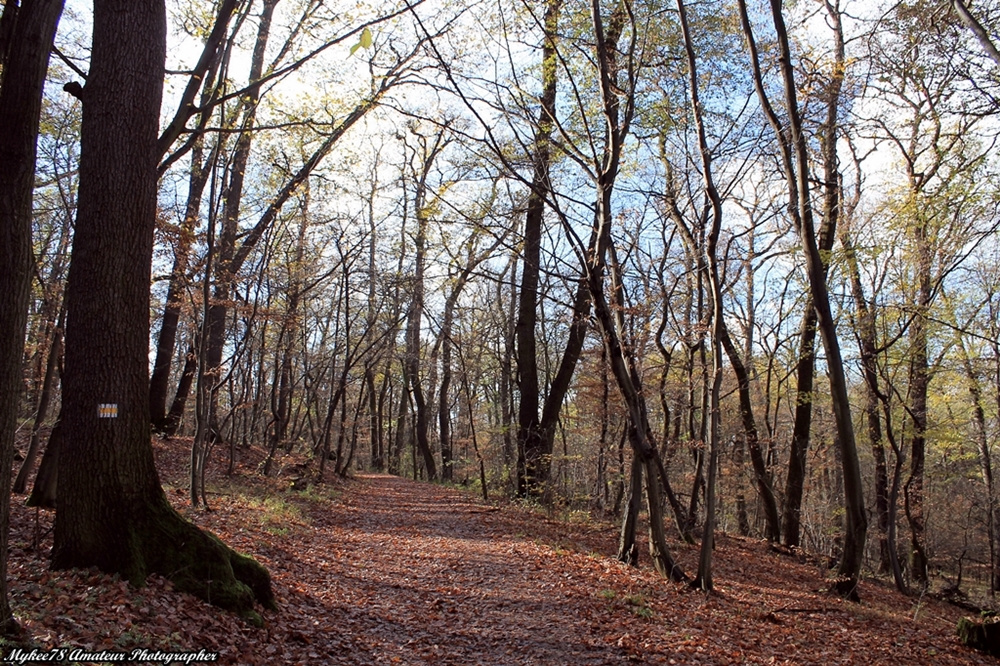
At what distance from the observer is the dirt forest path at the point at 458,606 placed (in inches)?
164

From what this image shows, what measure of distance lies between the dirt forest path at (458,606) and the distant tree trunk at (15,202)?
94 centimetres

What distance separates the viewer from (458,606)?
256 inches

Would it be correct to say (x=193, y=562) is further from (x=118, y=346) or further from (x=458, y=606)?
(x=458, y=606)

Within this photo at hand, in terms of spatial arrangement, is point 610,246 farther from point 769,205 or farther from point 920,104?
point 920,104

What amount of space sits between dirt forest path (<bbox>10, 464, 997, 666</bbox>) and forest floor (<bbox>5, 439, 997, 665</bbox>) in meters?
0.02

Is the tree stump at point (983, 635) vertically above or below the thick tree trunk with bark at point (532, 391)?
below

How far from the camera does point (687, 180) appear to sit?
986 centimetres

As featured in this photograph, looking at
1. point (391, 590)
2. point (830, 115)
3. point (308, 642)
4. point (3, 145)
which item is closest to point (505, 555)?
point (391, 590)

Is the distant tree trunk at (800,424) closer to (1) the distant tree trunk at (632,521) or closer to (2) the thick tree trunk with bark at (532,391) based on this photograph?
(2) the thick tree trunk with bark at (532,391)

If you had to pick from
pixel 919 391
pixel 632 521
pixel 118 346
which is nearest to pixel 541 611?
pixel 632 521

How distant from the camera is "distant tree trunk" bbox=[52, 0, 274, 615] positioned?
14.5ft

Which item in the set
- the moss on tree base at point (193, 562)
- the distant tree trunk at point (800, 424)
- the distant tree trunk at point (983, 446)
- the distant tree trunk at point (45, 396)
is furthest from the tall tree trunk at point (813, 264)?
the distant tree trunk at point (983, 446)

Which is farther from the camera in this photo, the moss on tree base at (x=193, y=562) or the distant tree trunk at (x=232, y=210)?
the distant tree trunk at (x=232, y=210)

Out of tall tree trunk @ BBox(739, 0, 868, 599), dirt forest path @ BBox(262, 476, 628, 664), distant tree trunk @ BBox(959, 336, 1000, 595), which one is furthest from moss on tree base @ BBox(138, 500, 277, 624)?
distant tree trunk @ BBox(959, 336, 1000, 595)
